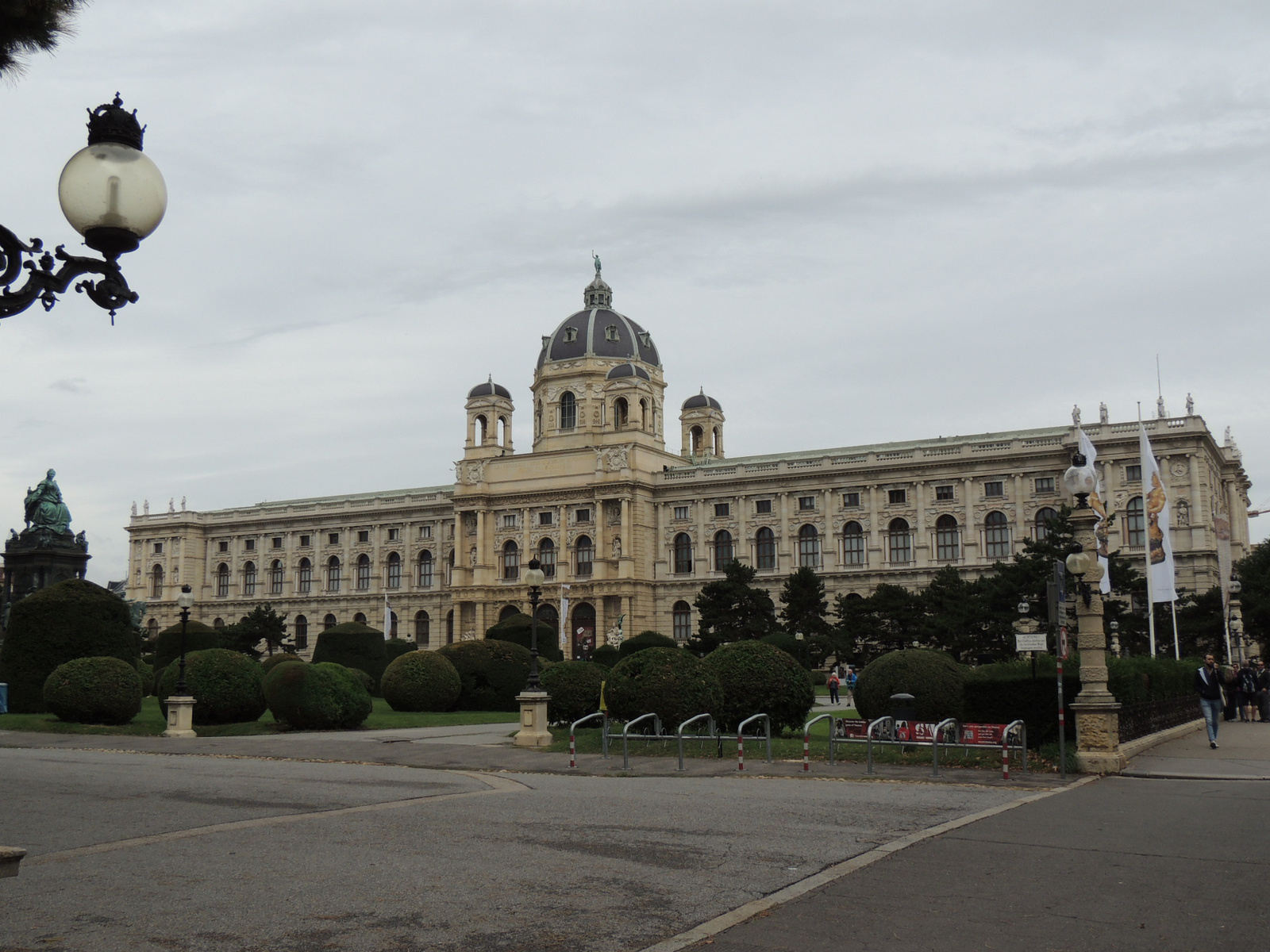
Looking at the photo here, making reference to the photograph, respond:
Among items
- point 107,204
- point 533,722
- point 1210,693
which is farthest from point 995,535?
point 107,204

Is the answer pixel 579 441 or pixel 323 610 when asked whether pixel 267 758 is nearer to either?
pixel 579 441

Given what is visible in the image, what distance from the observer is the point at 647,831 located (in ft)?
38.5

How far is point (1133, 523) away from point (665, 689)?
2098 inches

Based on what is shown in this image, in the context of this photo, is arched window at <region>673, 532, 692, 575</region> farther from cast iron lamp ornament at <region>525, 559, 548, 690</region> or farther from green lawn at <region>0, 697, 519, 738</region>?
cast iron lamp ornament at <region>525, 559, 548, 690</region>

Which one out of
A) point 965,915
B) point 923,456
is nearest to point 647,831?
point 965,915

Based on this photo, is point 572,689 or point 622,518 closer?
point 572,689

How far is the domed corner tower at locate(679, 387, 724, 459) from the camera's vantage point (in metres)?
95.1

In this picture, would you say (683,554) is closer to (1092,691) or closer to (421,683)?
(421,683)

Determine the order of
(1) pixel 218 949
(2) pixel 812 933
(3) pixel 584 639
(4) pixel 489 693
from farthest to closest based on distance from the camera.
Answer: (3) pixel 584 639 → (4) pixel 489 693 → (2) pixel 812 933 → (1) pixel 218 949

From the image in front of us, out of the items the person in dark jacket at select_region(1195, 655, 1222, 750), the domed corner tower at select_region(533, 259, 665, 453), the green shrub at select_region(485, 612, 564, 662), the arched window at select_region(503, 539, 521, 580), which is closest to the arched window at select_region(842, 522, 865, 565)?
the domed corner tower at select_region(533, 259, 665, 453)

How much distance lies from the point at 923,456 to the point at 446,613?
38.1 metres

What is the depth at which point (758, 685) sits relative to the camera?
2392cm

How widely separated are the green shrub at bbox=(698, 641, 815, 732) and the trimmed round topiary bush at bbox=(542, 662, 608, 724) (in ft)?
12.5

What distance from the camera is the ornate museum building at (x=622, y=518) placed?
71.5 m
